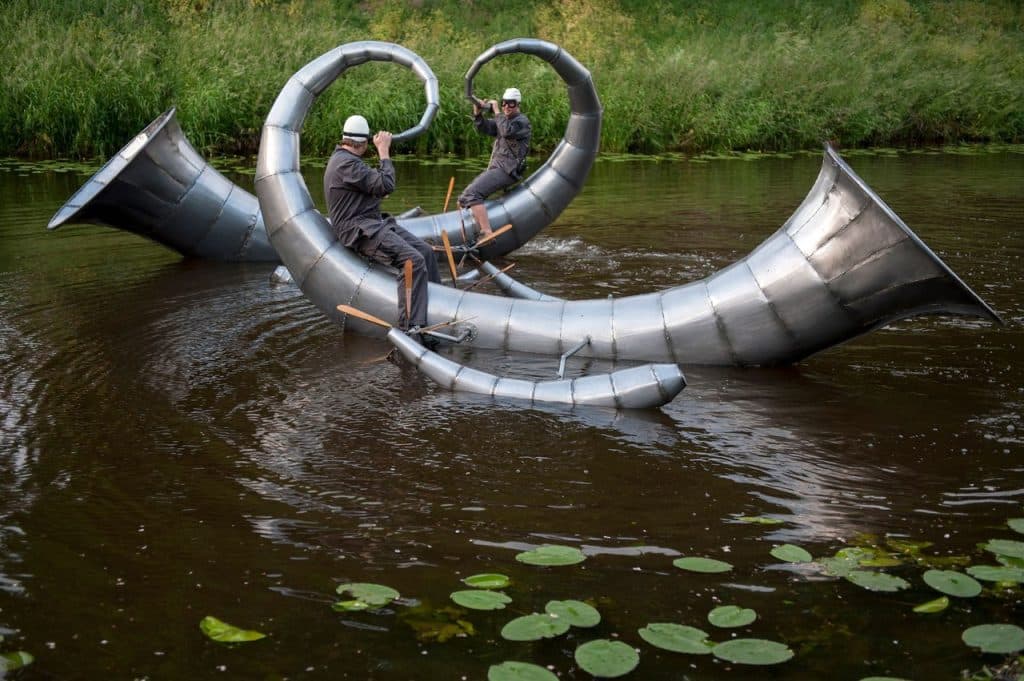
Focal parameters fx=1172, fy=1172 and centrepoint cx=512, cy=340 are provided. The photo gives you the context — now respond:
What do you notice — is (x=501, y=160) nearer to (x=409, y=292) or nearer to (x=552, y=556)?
(x=409, y=292)

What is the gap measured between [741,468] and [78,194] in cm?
930

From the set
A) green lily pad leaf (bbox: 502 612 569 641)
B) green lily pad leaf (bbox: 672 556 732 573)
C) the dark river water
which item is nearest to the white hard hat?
the dark river water

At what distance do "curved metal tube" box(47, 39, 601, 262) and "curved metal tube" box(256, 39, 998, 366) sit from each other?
119 inches

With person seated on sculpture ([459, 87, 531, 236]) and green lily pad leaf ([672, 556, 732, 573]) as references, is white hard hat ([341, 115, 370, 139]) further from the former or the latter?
green lily pad leaf ([672, 556, 732, 573])

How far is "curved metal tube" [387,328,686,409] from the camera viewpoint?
8.91 meters

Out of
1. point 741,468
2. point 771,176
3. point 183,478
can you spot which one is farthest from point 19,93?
point 741,468

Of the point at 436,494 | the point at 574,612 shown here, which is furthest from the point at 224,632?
the point at 436,494

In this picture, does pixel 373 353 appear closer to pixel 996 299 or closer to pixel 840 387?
pixel 840 387

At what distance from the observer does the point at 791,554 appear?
6414 millimetres

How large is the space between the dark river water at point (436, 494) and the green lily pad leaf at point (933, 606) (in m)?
0.08

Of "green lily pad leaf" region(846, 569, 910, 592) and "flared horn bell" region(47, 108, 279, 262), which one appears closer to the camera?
"green lily pad leaf" region(846, 569, 910, 592)

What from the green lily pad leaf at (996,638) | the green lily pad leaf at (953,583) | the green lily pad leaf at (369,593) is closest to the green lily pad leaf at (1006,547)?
the green lily pad leaf at (953,583)

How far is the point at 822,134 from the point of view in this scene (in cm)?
2820

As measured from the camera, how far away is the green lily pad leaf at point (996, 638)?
5359 millimetres
